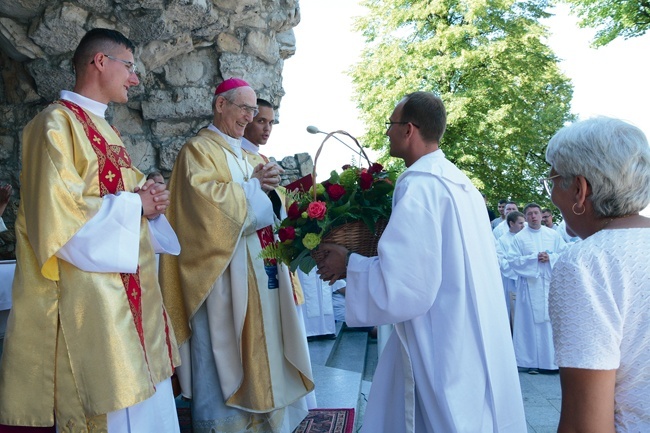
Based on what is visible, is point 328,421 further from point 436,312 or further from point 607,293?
point 607,293

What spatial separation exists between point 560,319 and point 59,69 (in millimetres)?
5264

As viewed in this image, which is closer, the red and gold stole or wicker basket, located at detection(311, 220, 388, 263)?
wicker basket, located at detection(311, 220, 388, 263)

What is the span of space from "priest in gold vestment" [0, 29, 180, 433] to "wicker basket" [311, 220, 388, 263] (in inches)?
33.6

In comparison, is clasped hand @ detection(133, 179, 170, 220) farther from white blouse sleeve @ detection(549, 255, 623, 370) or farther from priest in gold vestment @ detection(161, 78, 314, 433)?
white blouse sleeve @ detection(549, 255, 623, 370)

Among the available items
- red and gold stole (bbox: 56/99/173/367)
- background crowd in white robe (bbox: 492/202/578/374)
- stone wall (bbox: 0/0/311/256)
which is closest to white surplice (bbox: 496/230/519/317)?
background crowd in white robe (bbox: 492/202/578/374)

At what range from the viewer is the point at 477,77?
63.3 feet

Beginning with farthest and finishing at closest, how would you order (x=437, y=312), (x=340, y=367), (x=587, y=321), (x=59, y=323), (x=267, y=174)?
1. (x=340, y=367)
2. (x=267, y=174)
3. (x=59, y=323)
4. (x=437, y=312)
5. (x=587, y=321)

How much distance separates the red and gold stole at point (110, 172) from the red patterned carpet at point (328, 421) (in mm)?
1881

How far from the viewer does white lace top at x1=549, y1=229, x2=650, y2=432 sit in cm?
151

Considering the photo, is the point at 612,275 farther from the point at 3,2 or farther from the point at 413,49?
the point at 413,49

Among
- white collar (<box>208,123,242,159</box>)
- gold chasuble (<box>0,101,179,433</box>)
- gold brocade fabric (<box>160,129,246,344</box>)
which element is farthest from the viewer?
white collar (<box>208,123,242,159</box>)

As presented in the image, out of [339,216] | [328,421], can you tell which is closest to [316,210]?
[339,216]

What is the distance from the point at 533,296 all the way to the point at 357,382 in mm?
3565

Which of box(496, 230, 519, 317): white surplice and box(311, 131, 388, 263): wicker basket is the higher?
box(311, 131, 388, 263): wicker basket
